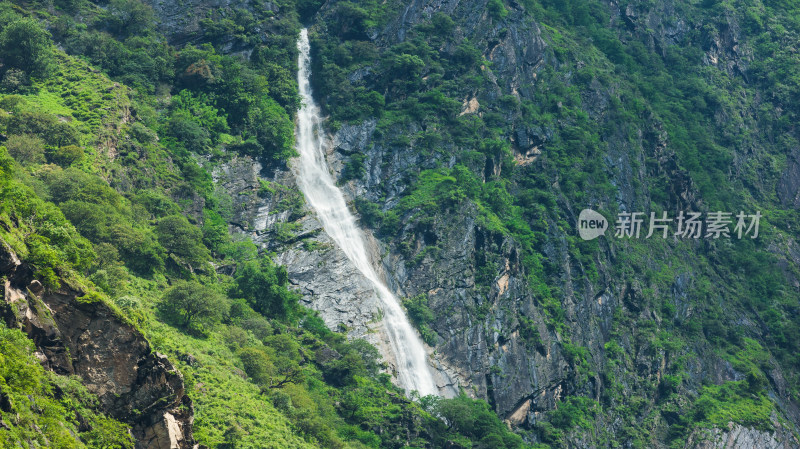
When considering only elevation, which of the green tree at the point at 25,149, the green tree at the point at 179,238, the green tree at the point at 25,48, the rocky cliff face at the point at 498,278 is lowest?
the rocky cliff face at the point at 498,278

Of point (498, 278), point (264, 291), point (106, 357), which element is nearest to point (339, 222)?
point (498, 278)

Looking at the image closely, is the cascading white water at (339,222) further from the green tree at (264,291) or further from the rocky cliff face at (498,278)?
the green tree at (264,291)

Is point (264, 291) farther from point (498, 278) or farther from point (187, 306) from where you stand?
point (498, 278)

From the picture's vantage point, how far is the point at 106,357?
1399 inches

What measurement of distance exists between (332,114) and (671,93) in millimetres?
46696

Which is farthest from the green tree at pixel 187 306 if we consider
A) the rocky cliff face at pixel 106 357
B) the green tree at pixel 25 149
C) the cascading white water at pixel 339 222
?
the cascading white water at pixel 339 222

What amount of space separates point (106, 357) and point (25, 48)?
45.5 metres

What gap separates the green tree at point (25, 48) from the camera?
70750mm

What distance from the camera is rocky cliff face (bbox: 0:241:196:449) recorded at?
112 feet

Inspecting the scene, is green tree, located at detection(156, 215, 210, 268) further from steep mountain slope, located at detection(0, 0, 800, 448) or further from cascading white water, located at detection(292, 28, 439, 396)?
cascading white water, located at detection(292, 28, 439, 396)

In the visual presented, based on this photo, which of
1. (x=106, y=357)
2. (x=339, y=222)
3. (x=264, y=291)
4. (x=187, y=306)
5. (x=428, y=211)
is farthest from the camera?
(x=339, y=222)

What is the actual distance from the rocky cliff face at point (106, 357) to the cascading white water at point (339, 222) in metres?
35.1

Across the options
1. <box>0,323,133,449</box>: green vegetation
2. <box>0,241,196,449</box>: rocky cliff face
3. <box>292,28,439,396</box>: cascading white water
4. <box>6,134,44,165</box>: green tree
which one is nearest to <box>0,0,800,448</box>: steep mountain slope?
<box>6,134,44,165</box>: green tree

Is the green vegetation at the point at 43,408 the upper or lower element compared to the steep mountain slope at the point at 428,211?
upper
